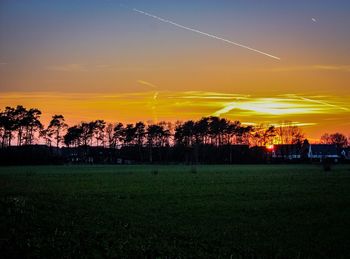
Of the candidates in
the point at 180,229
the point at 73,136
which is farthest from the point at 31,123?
the point at 180,229

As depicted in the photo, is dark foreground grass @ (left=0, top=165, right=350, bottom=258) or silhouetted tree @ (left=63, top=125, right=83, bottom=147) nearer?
dark foreground grass @ (left=0, top=165, right=350, bottom=258)

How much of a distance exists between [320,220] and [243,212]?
4.62 metres

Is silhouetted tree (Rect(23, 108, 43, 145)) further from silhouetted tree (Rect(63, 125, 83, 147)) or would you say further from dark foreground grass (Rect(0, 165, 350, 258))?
dark foreground grass (Rect(0, 165, 350, 258))

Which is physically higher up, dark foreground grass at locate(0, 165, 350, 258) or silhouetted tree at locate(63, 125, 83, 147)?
silhouetted tree at locate(63, 125, 83, 147)

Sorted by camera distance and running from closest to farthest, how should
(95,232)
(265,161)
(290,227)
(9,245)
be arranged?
(9,245), (95,232), (290,227), (265,161)

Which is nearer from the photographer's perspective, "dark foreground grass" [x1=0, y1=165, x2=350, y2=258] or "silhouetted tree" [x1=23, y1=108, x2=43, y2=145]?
"dark foreground grass" [x1=0, y1=165, x2=350, y2=258]

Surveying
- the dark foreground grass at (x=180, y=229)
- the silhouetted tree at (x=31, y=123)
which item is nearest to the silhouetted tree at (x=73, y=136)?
the silhouetted tree at (x=31, y=123)

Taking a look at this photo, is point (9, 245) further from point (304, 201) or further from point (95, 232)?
point (304, 201)

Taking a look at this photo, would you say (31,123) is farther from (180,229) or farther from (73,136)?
(180,229)

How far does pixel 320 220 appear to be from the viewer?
74.6 feet

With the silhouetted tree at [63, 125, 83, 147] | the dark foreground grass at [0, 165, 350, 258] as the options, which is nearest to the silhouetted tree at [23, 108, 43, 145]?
the silhouetted tree at [63, 125, 83, 147]

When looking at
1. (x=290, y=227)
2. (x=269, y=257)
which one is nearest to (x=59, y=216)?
(x=269, y=257)

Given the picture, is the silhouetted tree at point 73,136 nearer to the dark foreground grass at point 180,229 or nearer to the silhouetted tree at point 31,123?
the silhouetted tree at point 31,123

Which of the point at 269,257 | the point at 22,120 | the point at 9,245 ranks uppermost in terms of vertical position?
the point at 22,120
